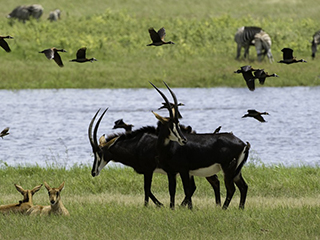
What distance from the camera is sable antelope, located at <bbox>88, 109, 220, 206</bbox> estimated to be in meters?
10.0

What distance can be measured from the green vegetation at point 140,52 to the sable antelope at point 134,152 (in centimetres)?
2139

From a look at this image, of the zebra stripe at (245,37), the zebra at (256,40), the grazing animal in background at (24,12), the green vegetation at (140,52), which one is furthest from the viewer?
the grazing animal in background at (24,12)

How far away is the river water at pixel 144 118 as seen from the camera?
17797mm

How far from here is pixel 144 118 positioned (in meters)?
24.2

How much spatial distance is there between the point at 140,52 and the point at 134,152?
26.6 meters

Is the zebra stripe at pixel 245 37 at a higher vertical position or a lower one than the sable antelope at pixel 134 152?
lower

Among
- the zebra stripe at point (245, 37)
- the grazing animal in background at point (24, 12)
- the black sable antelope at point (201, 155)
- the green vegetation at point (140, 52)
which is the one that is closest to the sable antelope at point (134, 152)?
the black sable antelope at point (201, 155)

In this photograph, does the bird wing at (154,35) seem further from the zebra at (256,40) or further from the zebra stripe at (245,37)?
the zebra stripe at (245,37)

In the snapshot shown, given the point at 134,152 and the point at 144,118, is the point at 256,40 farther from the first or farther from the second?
the point at 134,152

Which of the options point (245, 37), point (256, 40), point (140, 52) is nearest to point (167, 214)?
point (256, 40)

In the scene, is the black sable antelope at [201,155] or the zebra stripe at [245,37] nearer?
the black sable antelope at [201,155]

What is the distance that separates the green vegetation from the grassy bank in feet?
61.7

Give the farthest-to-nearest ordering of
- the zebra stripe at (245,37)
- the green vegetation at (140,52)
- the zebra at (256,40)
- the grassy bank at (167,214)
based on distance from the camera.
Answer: the zebra stripe at (245,37), the zebra at (256,40), the green vegetation at (140,52), the grassy bank at (167,214)

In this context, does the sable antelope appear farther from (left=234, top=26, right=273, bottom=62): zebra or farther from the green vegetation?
(left=234, top=26, right=273, bottom=62): zebra
